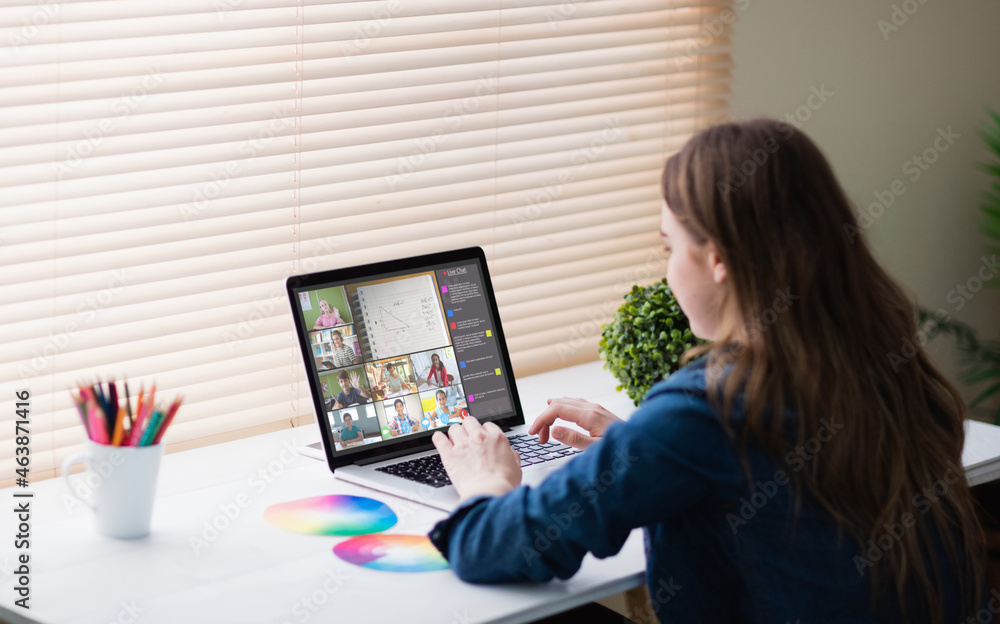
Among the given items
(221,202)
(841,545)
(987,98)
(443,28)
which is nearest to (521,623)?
(841,545)

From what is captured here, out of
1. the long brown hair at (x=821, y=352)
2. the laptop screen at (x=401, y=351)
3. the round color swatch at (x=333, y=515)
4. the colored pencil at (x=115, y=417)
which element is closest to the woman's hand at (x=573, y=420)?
the laptop screen at (x=401, y=351)

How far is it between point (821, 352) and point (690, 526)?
24 centimetres

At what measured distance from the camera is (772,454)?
3.22 feet

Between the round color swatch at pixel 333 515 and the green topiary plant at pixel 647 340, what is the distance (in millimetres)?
562

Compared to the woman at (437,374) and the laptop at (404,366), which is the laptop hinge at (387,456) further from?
the woman at (437,374)

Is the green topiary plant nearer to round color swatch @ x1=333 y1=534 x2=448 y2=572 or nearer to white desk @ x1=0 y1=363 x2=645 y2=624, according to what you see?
white desk @ x1=0 y1=363 x2=645 y2=624

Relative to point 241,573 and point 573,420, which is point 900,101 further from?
point 241,573

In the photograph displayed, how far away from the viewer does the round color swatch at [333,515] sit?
125 cm

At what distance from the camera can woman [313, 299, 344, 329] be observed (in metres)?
1.46

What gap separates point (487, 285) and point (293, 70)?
1.67 feet

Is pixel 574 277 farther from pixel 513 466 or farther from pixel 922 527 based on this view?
pixel 922 527

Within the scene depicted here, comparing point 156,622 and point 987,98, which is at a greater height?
point 987,98

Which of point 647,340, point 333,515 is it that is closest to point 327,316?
point 333,515

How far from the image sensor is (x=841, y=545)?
1002mm
